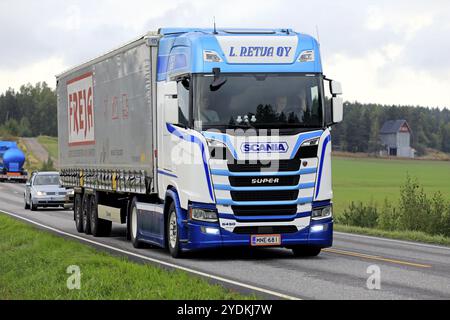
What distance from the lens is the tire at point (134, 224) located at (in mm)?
20175

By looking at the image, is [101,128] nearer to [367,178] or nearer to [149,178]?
[149,178]

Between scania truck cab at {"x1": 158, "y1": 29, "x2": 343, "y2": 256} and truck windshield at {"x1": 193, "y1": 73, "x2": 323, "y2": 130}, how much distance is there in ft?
0.06

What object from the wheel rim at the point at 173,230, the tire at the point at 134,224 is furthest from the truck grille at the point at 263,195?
the tire at the point at 134,224

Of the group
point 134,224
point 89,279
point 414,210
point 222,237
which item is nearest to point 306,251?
point 222,237

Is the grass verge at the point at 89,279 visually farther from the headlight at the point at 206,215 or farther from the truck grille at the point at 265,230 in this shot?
the truck grille at the point at 265,230

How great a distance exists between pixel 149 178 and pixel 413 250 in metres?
5.67

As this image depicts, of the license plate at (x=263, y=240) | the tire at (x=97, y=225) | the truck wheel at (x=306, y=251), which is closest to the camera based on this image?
the license plate at (x=263, y=240)

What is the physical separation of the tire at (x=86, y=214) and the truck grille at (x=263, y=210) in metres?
9.34

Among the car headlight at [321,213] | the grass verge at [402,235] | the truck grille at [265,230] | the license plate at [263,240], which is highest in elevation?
the car headlight at [321,213]

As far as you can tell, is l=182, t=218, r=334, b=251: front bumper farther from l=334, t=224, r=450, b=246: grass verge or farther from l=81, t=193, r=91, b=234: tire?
l=81, t=193, r=91, b=234: tire

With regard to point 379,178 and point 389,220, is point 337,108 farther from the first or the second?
point 379,178

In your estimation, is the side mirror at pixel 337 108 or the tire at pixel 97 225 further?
the tire at pixel 97 225

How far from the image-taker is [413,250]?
19984 millimetres
